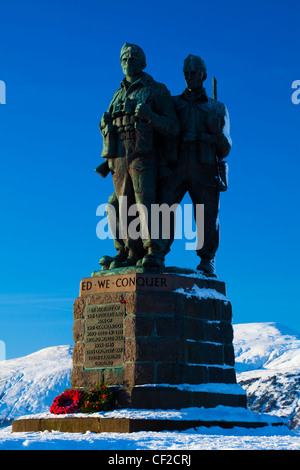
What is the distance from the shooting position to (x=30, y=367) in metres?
108

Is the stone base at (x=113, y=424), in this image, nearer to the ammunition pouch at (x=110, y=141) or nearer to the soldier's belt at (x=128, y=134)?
the ammunition pouch at (x=110, y=141)

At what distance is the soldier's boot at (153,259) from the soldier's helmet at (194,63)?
4.00m

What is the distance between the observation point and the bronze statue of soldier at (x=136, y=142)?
14930 mm

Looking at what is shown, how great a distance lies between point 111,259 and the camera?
1530 cm

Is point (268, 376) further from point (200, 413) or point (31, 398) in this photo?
point (200, 413)

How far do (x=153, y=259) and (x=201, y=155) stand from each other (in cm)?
259

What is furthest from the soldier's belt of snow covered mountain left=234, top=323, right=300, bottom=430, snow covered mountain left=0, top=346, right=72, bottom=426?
snow covered mountain left=0, top=346, right=72, bottom=426

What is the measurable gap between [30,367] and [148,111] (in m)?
97.3

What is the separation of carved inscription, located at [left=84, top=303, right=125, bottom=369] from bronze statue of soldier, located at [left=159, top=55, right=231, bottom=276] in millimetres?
2080

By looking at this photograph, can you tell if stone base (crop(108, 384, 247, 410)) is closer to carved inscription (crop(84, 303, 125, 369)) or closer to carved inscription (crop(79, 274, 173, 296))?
carved inscription (crop(84, 303, 125, 369))

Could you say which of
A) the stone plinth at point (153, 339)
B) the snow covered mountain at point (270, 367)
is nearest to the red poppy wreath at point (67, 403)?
the stone plinth at point (153, 339)

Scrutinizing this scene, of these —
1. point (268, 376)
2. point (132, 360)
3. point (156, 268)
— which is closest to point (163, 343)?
point (132, 360)

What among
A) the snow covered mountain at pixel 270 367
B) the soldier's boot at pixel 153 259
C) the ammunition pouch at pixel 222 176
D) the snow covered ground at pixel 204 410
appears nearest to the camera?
the snow covered ground at pixel 204 410
